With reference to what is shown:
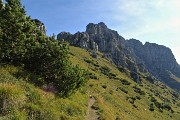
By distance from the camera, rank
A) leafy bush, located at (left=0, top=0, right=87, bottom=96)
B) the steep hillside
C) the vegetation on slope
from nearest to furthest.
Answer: the vegetation on slope → leafy bush, located at (left=0, top=0, right=87, bottom=96) → the steep hillside

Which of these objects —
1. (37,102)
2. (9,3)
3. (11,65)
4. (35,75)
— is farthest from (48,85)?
(9,3)

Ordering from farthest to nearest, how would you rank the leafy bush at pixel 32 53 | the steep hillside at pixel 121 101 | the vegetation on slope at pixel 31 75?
the steep hillside at pixel 121 101 → the leafy bush at pixel 32 53 → the vegetation on slope at pixel 31 75

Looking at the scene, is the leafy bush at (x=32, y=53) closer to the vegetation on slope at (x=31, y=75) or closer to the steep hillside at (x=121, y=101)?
the vegetation on slope at (x=31, y=75)

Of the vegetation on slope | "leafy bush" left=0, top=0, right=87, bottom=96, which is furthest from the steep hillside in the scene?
the vegetation on slope

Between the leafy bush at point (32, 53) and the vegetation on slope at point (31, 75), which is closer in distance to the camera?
the vegetation on slope at point (31, 75)

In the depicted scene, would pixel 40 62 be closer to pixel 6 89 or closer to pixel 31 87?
pixel 31 87

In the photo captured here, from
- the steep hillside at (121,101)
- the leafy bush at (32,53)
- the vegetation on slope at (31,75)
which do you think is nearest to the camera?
the vegetation on slope at (31,75)

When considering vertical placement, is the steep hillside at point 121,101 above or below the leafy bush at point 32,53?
below

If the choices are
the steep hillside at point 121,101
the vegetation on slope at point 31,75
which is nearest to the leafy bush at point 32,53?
the vegetation on slope at point 31,75

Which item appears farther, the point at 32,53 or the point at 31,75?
the point at 32,53

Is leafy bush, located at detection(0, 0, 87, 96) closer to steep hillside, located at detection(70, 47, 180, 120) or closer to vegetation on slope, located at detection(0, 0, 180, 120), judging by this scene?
vegetation on slope, located at detection(0, 0, 180, 120)

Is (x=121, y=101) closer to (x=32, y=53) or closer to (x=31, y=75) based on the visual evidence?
(x=32, y=53)

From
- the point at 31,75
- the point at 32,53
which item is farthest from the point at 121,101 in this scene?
the point at 31,75

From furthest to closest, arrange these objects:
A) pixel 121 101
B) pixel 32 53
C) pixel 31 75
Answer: pixel 121 101, pixel 32 53, pixel 31 75
